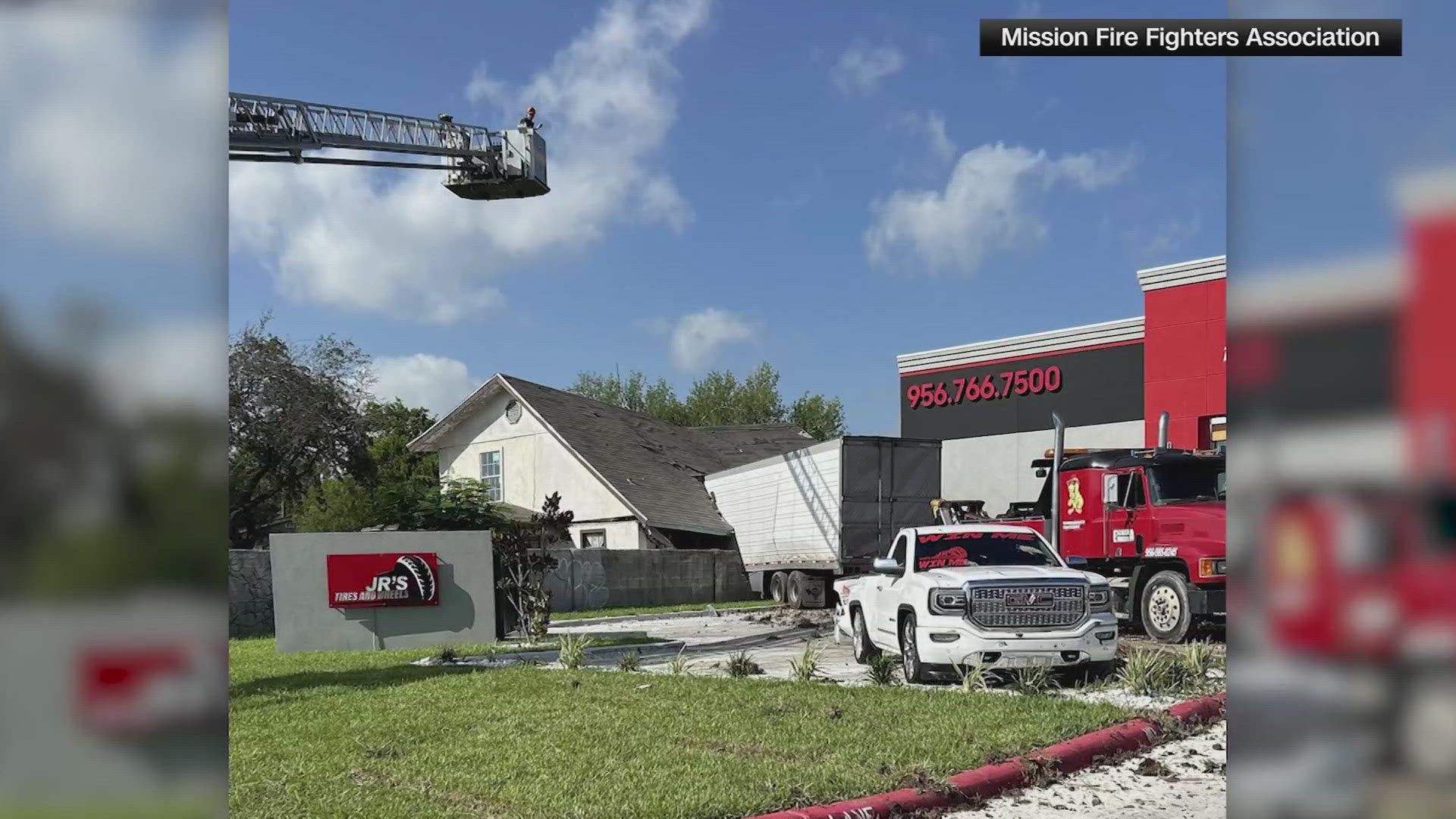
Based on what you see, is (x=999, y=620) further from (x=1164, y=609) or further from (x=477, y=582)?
(x=477, y=582)

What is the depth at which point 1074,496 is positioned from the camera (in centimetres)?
1866

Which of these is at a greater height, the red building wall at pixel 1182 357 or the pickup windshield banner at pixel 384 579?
the red building wall at pixel 1182 357

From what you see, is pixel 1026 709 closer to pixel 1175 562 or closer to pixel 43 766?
pixel 1175 562

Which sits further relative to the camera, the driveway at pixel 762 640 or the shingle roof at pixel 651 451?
the shingle roof at pixel 651 451

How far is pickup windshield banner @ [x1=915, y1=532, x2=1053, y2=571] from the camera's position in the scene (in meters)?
14.3

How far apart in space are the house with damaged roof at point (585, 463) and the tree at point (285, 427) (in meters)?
4.73

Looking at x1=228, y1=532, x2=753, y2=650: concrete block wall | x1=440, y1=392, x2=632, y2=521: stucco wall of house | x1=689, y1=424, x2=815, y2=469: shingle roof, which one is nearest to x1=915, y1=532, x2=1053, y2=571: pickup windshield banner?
x1=228, y1=532, x2=753, y2=650: concrete block wall

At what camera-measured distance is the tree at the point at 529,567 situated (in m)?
19.5

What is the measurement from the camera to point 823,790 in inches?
286

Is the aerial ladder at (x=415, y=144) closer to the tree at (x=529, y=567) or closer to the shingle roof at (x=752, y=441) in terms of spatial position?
the tree at (x=529, y=567)

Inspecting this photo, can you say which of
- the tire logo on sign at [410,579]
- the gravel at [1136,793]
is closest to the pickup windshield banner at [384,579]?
the tire logo on sign at [410,579]

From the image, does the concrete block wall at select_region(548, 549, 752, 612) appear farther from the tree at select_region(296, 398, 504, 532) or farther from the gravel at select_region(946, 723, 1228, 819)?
the gravel at select_region(946, 723, 1228, 819)

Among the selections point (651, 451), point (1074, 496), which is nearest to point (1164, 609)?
point (1074, 496)

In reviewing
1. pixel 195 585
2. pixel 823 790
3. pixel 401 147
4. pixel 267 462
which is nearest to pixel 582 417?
pixel 267 462
